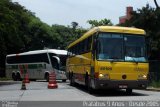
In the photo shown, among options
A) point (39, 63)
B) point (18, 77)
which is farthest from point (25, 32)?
point (39, 63)

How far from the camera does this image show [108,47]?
23109 millimetres

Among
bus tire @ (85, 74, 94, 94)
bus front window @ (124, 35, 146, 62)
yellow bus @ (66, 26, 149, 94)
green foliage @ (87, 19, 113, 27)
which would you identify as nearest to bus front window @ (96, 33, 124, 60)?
yellow bus @ (66, 26, 149, 94)

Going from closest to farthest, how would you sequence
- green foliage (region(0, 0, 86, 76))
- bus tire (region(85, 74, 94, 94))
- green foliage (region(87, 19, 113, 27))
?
bus tire (region(85, 74, 94, 94)) < green foliage (region(0, 0, 86, 76)) < green foliage (region(87, 19, 113, 27))

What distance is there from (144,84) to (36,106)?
7273mm

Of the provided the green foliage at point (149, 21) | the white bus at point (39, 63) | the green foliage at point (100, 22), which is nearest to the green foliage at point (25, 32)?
the white bus at point (39, 63)

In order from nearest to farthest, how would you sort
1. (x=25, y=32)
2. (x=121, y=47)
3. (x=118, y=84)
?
(x=118, y=84) < (x=121, y=47) < (x=25, y=32)

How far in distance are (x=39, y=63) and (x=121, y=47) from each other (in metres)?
28.5

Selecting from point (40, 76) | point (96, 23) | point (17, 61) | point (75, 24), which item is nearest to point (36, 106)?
point (40, 76)

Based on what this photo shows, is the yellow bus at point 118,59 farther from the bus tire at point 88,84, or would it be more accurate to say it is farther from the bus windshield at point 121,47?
the bus tire at point 88,84

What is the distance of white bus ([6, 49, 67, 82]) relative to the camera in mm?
47713

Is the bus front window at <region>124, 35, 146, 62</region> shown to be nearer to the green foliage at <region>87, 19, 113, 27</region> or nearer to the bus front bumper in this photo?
the bus front bumper

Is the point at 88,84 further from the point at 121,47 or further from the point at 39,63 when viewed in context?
the point at 39,63

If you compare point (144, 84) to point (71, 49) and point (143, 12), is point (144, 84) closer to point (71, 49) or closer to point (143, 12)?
point (71, 49)

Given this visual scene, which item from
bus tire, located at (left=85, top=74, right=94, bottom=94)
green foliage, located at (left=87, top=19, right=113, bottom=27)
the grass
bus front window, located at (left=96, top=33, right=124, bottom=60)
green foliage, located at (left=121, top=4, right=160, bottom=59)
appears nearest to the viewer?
bus front window, located at (left=96, top=33, right=124, bottom=60)
